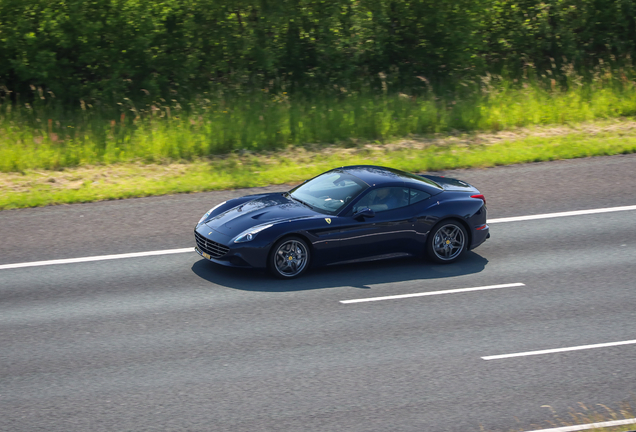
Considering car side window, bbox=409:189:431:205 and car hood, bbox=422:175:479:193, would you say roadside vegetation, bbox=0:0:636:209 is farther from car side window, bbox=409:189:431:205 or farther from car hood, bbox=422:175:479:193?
car side window, bbox=409:189:431:205

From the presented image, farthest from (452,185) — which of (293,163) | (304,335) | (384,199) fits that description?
(293,163)

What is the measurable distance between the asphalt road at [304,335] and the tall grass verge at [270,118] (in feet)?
13.0

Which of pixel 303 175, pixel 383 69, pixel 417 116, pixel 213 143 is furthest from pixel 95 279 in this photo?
pixel 383 69

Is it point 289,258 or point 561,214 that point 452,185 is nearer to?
point 561,214

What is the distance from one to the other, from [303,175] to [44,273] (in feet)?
19.9

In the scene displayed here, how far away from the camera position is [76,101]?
A: 19812 millimetres

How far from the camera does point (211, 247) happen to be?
1020 centimetres

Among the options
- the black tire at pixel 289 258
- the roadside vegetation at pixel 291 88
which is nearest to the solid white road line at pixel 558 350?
the black tire at pixel 289 258

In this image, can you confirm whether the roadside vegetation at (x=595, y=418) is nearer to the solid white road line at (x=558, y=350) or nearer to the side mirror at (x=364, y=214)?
the solid white road line at (x=558, y=350)

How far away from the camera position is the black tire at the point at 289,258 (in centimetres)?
1002

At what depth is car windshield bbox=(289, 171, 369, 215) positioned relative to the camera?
1061 centimetres

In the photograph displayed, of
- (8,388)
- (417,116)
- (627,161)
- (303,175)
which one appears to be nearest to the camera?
(8,388)

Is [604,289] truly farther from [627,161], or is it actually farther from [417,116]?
[417,116]

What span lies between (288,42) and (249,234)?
12146mm
